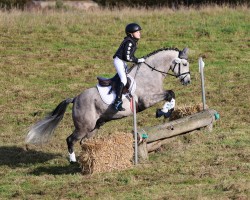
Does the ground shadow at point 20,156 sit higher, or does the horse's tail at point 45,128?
the horse's tail at point 45,128

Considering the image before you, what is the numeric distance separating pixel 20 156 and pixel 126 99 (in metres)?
2.85

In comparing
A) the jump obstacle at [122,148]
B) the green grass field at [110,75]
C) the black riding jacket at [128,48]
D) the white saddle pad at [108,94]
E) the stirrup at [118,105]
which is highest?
the black riding jacket at [128,48]

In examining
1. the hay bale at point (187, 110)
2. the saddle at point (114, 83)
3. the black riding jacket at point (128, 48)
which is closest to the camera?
the black riding jacket at point (128, 48)

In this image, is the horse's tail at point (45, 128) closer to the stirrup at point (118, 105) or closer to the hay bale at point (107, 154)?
the stirrup at point (118, 105)

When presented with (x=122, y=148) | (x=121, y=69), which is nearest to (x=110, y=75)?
(x=121, y=69)

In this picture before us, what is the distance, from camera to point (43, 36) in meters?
28.0

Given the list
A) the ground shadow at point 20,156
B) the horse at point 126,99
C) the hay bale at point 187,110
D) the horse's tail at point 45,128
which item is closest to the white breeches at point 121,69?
the horse at point 126,99

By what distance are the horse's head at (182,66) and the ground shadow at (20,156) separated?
2961 millimetres

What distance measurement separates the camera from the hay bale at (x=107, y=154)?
41.0 ft

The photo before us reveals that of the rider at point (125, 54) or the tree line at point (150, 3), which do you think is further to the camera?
the tree line at point (150, 3)

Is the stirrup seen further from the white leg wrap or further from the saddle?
the white leg wrap

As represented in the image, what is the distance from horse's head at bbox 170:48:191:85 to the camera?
14094mm

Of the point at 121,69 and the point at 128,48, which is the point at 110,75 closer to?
the point at 121,69

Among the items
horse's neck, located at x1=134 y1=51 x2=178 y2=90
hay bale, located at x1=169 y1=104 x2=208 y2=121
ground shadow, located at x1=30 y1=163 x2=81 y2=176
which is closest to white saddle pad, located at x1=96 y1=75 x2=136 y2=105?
horse's neck, located at x1=134 y1=51 x2=178 y2=90
